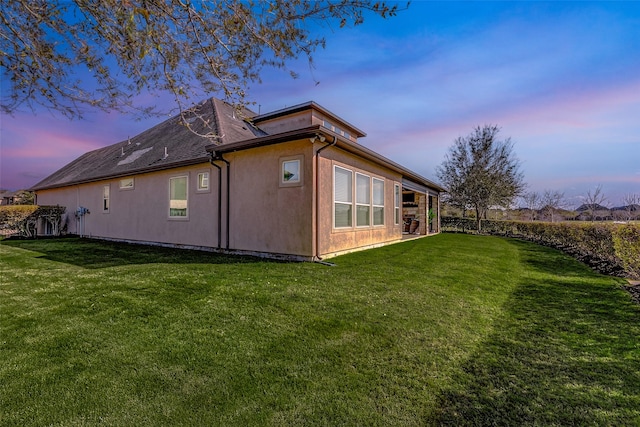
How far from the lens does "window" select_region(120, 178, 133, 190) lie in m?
12.1

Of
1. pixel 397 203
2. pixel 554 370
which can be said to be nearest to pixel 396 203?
pixel 397 203

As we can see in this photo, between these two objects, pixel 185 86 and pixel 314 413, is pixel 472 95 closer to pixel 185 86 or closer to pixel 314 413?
pixel 185 86

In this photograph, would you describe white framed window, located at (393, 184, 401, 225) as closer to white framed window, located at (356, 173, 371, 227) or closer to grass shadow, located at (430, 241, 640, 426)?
white framed window, located at (356, 173, 371, 227)

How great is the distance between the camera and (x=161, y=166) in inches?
405

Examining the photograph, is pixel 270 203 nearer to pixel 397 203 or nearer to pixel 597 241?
pixel 397 203

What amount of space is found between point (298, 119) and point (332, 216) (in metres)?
6.93

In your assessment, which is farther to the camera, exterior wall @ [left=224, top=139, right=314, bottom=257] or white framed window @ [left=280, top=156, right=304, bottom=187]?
white framed window @ [left=280, top=156, right=304, bottom=187]

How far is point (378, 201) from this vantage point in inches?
431

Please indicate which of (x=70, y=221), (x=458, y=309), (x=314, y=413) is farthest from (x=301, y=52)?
(x=70, y=221)

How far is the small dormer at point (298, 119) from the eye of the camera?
1292 centimetres

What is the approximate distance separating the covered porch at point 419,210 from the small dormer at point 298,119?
4.83 meters

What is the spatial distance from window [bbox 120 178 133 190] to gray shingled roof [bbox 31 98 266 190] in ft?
1.03

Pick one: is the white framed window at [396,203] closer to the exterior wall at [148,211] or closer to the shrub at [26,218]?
the exterior wall at [148,211]

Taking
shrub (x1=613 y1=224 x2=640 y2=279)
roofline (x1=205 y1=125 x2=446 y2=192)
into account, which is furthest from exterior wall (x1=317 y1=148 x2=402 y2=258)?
shrub (x1=613 y1=224 x2=640 y2=279)
